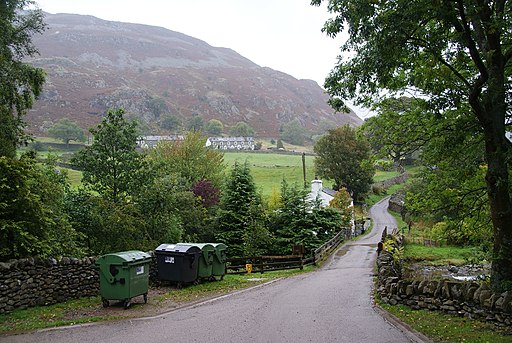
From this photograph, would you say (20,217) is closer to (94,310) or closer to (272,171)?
(94,310)

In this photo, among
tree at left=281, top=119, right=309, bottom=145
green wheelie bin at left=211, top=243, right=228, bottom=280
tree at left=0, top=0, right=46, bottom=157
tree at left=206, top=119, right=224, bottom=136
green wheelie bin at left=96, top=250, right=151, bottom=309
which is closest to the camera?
green wheelie bin at left=96, top=250, right=151, bottom=309

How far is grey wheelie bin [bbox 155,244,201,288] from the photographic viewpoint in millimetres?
15008

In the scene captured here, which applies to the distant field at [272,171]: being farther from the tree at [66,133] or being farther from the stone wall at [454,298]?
the tree at [66,133]

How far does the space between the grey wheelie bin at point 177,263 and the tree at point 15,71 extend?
623 centimetres

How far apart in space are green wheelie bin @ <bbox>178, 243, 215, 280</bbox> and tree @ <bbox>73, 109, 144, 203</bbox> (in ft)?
21.4

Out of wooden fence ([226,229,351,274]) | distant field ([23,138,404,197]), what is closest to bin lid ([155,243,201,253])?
wooden fence ([226,229,351,274])

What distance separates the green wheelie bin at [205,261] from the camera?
15.8 metres

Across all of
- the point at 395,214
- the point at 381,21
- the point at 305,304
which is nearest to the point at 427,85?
the point at 381,21

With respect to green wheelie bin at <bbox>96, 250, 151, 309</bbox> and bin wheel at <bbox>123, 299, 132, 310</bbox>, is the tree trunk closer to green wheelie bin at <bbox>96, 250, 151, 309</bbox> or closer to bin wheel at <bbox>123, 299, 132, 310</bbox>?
green wheelie bin at <bbox>96, 250, 151, 309</bbox>

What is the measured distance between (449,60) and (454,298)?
572 cm

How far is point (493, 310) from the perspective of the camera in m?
8.77

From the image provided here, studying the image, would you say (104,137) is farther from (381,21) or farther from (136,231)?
(381,21)

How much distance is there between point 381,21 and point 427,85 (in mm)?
2473

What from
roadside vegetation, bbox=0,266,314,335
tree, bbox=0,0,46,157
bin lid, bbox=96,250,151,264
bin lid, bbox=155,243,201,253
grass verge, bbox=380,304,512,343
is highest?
tree, bbox=0,0,46,157
